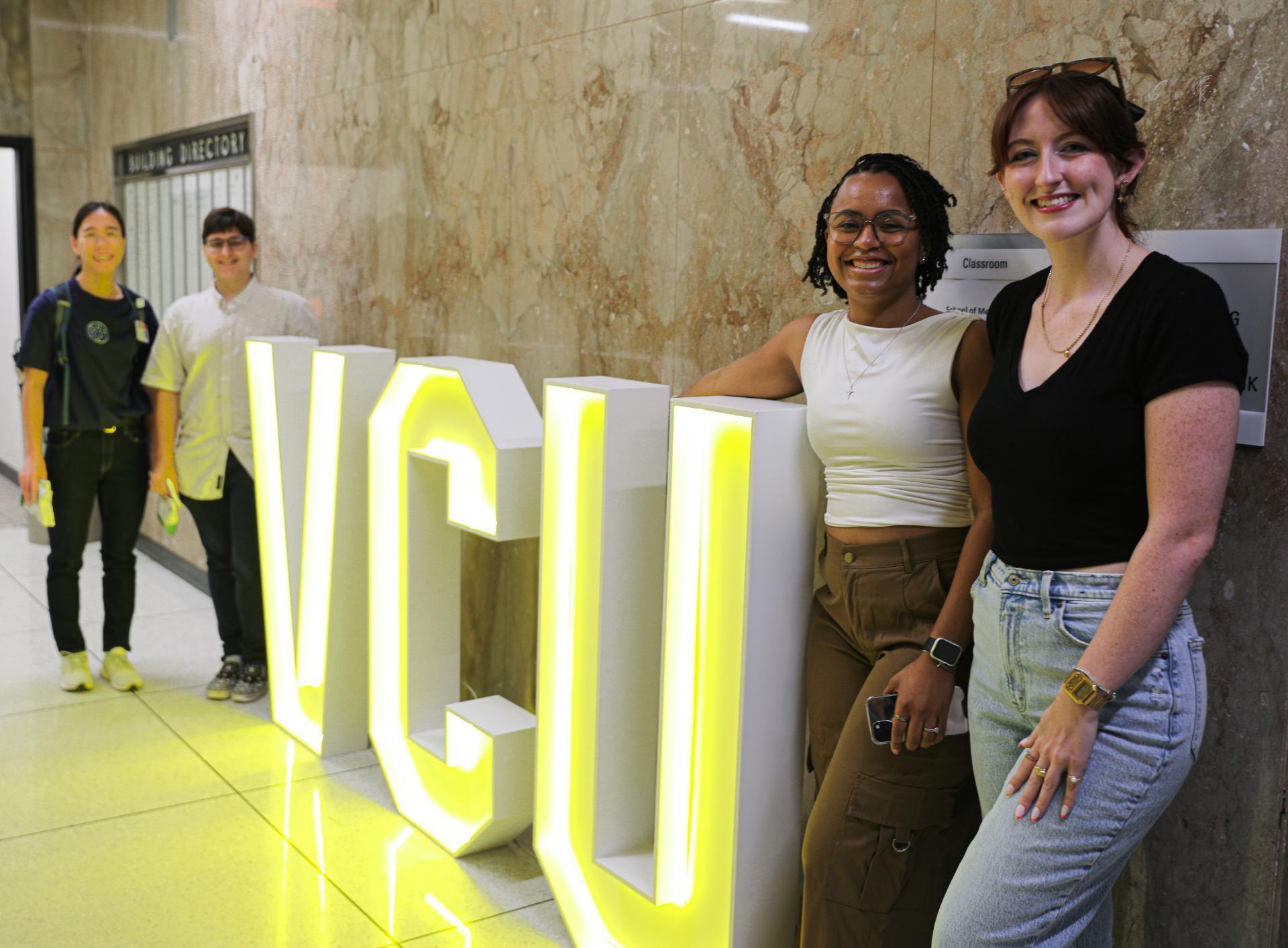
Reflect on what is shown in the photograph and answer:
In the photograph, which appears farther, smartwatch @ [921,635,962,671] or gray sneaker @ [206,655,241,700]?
gray sneaker @ [206,655,241,700]

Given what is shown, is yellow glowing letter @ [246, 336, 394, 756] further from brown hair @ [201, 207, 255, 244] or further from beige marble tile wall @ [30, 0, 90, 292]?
beige marble tile wall @ [30, 0, 90, 292]

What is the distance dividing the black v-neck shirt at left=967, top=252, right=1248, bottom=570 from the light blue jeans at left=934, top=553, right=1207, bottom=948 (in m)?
0.06

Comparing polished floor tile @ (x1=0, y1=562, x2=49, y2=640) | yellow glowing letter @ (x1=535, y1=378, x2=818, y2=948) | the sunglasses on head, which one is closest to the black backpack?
polished floor tile @ (x1=0, y1=562, x2=49, y2=640)

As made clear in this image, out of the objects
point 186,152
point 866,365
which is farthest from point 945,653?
point 186,152

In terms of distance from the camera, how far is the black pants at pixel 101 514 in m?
4.40

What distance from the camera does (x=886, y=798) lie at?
2166 mm

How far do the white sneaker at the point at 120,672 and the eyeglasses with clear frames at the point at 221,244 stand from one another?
4.89ft

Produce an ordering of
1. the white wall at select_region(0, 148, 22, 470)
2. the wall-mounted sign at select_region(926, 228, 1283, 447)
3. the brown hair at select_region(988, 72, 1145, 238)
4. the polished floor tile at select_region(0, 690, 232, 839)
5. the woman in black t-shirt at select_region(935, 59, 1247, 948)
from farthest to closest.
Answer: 1. the white wall at select_region(0, 148, 22, 470)
2. the polished floor tile at select_region(0, 690, 232, 839)
3. the wall-mounted sign at select_region(926, 228, 1283, 447)
4. the brown hair at select_region(988, 72, 1145, 238)
5. the woman in black t-shirt at select_region(935, 59, 1247, 948)

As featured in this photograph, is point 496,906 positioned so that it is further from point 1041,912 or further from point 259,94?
point 259,94

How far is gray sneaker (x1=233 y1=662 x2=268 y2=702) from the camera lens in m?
4.43

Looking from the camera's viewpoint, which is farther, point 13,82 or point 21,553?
point 13,82

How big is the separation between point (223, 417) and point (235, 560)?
50 centimetres

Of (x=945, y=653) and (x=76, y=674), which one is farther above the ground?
(x=945, y=653)

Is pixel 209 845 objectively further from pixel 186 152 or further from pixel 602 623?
pixel 186 152
